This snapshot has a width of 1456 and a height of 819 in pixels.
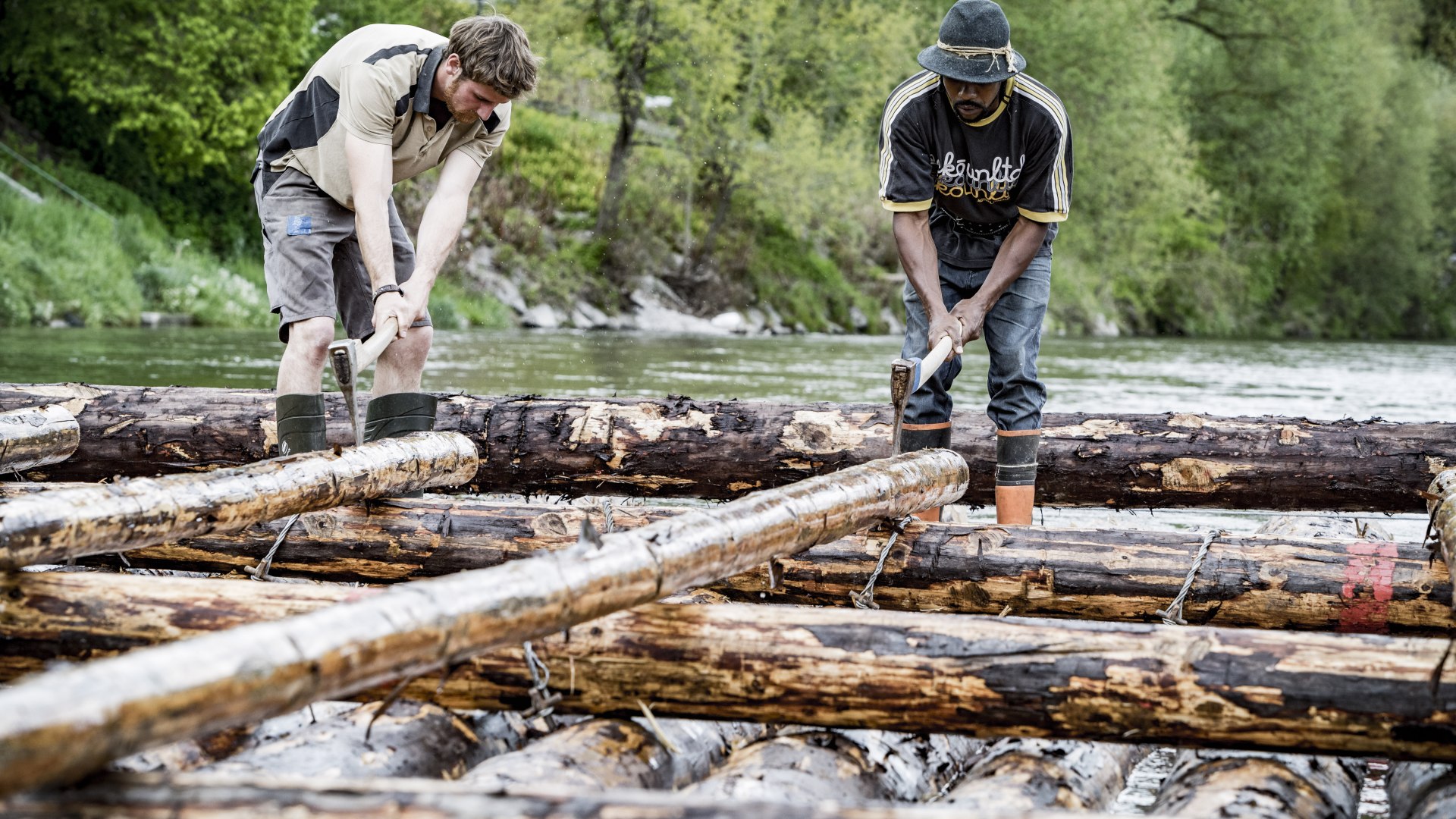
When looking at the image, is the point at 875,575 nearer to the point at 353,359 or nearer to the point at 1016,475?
the point at 1016,475

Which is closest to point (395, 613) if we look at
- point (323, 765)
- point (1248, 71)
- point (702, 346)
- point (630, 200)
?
point (323, 765)

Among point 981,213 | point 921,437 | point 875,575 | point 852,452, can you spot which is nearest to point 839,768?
point 875,575

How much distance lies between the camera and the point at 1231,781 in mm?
2484

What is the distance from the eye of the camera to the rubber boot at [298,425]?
4.57 metres

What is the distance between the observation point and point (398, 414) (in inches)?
193

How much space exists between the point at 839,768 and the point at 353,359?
214cm

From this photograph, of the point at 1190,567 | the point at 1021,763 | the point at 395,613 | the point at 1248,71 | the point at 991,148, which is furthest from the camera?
the point at 1248,71

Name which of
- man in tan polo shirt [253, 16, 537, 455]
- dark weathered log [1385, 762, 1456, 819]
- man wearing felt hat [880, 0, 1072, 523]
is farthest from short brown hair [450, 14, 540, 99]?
dark weathered log [1385, 762, 1456, 819]

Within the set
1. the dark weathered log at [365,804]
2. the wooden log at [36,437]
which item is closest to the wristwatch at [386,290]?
the wooden log at [36,437]

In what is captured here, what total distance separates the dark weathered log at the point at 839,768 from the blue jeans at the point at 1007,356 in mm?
2061

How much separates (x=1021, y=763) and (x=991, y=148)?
2637 mm

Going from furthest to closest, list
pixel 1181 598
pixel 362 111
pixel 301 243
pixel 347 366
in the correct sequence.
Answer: pixel 301 243 < pixel 362 111 < pixel 347 366 < pixel 1181 598

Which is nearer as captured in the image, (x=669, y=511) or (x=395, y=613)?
(x=395, y=613)

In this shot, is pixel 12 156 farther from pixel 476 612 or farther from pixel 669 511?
pixel 476 612
